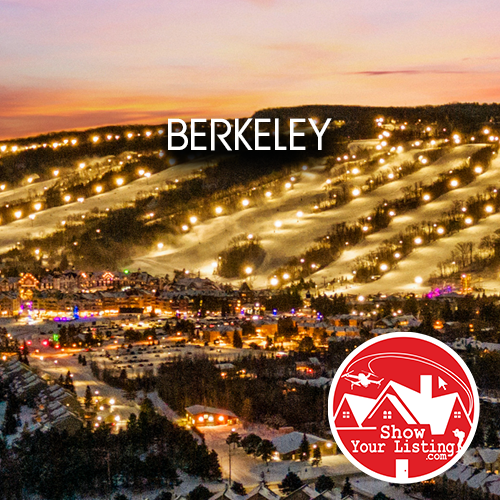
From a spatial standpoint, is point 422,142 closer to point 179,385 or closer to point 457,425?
point 179,385

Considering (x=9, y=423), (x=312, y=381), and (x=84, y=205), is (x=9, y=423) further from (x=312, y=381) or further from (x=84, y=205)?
(x=84, y=205)

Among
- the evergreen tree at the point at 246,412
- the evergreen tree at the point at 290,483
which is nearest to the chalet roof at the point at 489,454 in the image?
the evergreen tree at the point at 290,483

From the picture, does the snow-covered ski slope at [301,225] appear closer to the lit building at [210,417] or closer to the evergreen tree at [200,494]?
the lit building at [210,417]

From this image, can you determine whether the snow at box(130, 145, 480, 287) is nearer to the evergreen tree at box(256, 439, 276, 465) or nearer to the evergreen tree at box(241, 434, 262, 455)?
the evergreen tree at box(241, 434, 262, 455)

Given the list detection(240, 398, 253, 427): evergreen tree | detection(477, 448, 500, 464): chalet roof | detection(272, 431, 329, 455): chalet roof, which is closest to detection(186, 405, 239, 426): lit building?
detection(240, 398, 253, 427): evergreen tree

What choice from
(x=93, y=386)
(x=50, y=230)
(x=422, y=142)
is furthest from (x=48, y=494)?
(x=422, y=142)

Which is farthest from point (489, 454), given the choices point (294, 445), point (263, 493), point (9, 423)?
point (9, 423)
